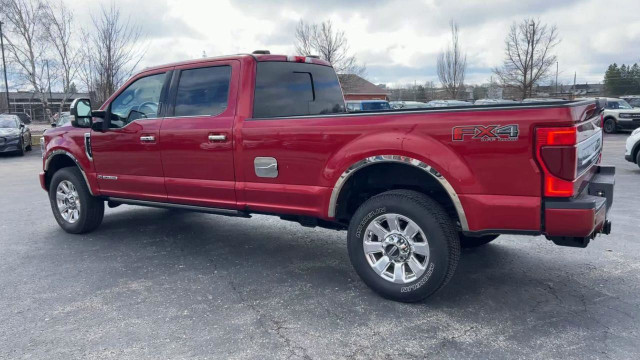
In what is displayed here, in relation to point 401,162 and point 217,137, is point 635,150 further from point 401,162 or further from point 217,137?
point 217,137

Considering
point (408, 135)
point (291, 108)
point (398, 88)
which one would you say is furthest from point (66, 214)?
point (398, 88)

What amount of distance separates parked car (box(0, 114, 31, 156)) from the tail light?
1894 cm

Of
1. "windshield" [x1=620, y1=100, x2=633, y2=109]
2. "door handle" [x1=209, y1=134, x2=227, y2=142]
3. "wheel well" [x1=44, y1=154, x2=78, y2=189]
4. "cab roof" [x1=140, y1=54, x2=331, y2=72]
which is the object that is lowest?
"wheel well" [x1=44, y1=154, x2=78, y2=189]

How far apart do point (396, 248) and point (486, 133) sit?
1093 millimetres

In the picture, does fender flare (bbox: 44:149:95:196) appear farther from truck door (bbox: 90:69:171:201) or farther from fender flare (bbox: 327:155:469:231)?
fender flare (bbox: 327:155:469:231)

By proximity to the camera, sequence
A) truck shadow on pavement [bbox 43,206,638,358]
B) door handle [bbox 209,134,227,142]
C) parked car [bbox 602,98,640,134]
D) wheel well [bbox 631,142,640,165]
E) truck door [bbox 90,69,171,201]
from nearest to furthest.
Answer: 1. truck shadow on pavement [bbox 43,206,638,358]
2. door handle [bbox 209,134,227,142]
3. truck door [bbox 90,69,171,201]
4. wheel well [bbox 631,142,640,165]
5. parked car [bbox 602,98,640,134]

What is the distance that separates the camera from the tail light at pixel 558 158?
120 inches

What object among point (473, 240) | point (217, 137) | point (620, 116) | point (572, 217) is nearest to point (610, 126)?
point (620, 116)

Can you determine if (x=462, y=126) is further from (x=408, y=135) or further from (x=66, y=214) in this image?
(x=66, y=214)

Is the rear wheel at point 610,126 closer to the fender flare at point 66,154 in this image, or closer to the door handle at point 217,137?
the door handle at point 217,137

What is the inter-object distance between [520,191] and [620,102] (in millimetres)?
24665

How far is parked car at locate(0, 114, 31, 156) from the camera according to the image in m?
17.4

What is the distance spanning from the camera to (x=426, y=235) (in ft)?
11.6

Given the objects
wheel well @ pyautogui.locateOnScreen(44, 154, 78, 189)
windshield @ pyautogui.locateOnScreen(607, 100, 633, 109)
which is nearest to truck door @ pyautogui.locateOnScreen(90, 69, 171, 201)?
wheel well @ pyautogui.locateOnScreen(44, 154, 78, 189)
